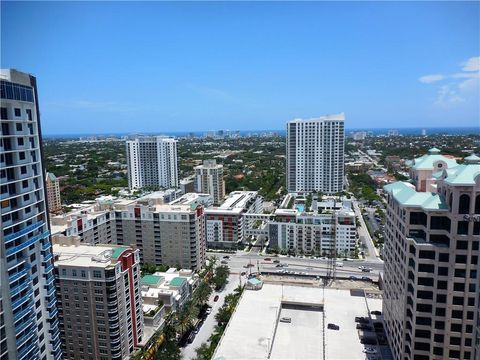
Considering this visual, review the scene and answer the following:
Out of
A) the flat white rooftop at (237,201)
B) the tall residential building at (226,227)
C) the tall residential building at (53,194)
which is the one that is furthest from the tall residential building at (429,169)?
the tall residential building at (53,194)

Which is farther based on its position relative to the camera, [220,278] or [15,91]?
[220,278]

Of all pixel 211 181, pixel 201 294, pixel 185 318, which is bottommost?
pixel 185 318

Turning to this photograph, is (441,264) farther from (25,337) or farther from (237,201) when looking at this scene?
(237,201)

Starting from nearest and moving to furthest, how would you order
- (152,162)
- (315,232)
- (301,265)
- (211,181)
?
(301,265), (315,232), (211,181), (152,162)

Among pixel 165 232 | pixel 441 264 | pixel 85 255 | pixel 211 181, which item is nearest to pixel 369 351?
pixel 441 264

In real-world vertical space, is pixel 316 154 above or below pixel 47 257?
above

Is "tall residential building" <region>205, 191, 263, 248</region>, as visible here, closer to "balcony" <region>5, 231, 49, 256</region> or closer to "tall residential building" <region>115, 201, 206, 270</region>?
"tall residential building" <region>115, 201, 206, 270</region>

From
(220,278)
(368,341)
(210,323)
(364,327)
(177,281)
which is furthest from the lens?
(220,278)

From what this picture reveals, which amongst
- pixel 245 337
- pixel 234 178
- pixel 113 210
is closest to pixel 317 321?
pixel 245 337
